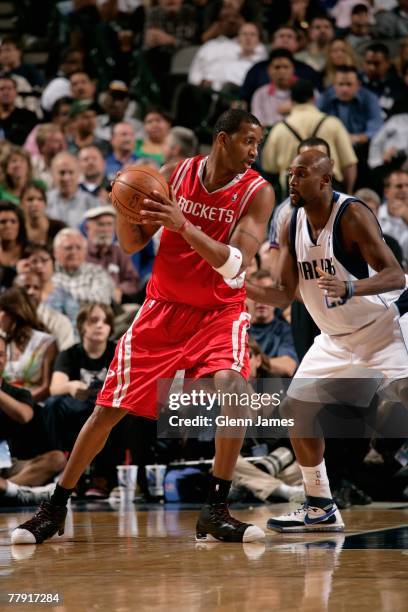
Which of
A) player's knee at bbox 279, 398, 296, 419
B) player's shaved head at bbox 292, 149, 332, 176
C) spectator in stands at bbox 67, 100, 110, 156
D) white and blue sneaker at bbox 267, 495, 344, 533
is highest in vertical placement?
spectator in stands at bbox 67, 100, 110, 156

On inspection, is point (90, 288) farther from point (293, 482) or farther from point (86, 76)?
point (86, 76)

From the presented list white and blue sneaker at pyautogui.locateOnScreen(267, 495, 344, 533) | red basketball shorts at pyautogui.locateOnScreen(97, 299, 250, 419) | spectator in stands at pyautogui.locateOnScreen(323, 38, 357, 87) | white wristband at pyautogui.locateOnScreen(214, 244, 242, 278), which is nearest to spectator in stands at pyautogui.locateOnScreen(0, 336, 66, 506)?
white and blue sneaker at pyautogui.locateOnScreen(267, 495, 344, 533)

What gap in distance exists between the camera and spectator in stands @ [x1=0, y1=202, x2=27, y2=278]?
30.3 ft

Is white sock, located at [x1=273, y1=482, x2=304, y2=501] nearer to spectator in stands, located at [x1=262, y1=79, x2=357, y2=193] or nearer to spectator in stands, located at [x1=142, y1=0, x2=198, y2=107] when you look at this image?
spectator in stands, located at [x1=262, y1=79, x2=357, y2=193]

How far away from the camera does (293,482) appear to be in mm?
7277

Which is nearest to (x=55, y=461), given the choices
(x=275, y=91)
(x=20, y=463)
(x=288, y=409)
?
(x=20, y=463)

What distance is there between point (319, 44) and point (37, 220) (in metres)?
4.27

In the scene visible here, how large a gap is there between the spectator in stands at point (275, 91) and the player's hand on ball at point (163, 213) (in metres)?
6.31

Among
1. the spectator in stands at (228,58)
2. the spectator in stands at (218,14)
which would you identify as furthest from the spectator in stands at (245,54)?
the spectator in stands at (218,14)

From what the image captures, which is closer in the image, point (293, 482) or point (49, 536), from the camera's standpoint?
point (49, 536)

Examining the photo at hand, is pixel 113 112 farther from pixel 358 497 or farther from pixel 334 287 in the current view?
pixel 334 287

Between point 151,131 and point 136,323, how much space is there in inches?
245

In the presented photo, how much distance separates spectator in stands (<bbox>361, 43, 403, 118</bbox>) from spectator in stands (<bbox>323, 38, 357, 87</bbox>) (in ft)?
0.59

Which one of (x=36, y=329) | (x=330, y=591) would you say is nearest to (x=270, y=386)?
(x=36, y=329)
